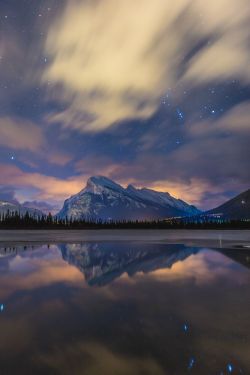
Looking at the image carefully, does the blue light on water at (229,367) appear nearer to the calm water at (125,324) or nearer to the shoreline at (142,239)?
the calm water at (125,324)

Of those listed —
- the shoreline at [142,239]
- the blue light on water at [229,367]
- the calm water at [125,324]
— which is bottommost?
the blue light on water at [229,367]

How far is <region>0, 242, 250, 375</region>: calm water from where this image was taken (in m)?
7.20

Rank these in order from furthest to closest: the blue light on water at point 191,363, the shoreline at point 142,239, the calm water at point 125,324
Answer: the shoreline at point 142,239
the calm water at point 125,324
the blue light on water at point 191,363

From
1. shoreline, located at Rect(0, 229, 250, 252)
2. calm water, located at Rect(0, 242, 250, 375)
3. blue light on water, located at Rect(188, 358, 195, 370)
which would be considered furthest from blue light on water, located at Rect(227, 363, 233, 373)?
shoreline, located at Rect(0, 229, 250, 252)

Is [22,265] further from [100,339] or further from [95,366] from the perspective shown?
[95,366]

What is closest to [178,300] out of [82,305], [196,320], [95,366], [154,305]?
[154,305]

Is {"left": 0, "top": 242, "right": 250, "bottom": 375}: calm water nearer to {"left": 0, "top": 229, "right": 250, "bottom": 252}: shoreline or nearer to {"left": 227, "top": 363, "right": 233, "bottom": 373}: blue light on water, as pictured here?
{"left": 227, "top": 363, "right": 233, "bottom": 373}: blue light on water

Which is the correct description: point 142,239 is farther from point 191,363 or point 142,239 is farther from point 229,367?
point 229,367

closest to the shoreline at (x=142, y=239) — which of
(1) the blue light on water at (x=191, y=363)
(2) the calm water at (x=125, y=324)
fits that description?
(2) the calm water at (x=125, y=324)

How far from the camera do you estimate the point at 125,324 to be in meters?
10.1

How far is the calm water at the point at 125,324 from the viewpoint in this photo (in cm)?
720

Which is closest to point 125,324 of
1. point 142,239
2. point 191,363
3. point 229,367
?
point 191,363

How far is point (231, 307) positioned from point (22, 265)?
1599 cm

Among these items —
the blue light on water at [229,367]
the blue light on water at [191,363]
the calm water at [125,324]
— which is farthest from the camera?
the calm water at [125,324]
